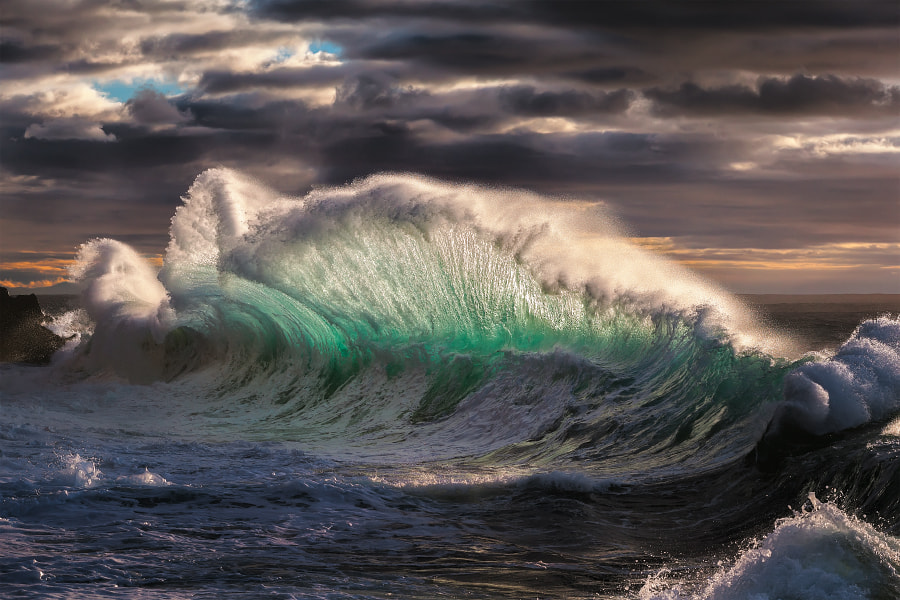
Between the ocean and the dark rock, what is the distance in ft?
3.93

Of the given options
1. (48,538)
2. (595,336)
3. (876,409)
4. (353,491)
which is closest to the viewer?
(48,538)

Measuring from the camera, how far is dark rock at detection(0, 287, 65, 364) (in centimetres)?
2505

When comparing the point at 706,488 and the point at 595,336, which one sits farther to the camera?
the point at 595,336

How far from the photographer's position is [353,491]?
9.27 metres

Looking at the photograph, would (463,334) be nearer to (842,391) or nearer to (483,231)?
(483,231)

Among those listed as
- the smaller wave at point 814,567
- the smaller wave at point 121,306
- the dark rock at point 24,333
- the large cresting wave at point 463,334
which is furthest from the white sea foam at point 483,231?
the smaller wave at point 814,567

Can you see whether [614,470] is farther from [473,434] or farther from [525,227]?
[525,227]

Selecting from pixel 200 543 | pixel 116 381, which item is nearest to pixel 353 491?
pixel 200 543

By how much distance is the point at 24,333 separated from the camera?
1032 inches

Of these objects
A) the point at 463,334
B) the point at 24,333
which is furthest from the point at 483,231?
the point at 24,333

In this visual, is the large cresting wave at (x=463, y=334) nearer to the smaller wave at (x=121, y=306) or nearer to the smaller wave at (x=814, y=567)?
the smaller wave at (x=121, y=306)

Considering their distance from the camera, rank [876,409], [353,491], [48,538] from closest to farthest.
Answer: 1. [48,538]
2. [353,491]
3. [876,409]

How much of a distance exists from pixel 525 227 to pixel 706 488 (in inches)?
350

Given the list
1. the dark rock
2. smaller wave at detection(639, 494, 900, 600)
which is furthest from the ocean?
the dark rock
